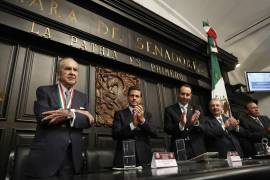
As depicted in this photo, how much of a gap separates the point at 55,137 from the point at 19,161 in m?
0.45

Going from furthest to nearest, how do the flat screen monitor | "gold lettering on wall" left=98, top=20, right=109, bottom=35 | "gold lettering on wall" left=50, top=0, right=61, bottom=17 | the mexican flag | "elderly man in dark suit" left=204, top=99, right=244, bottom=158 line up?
the flat screen monitor, the mexican flag, "gold lettering on wall" left=98, top=20, right=109, bottom=35, "gold lettering on wall" left=50, top=0, right=61, bottom=17, "elderly man in dark suit" left=204, top=99, right=244, bottom=158

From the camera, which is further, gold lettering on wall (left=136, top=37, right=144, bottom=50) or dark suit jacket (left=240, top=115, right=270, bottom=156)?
gold lettering on wall (left=136, top=37, right=144, bottom=50)

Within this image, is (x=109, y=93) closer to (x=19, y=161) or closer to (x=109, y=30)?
(x=109, y=30)

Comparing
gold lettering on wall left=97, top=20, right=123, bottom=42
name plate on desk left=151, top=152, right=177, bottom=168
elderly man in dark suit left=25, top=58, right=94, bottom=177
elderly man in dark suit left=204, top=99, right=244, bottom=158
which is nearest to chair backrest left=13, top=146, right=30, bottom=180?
elderly man in dark suit left=25, top=58, right=94, bottom=177

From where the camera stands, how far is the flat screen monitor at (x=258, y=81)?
224 inches

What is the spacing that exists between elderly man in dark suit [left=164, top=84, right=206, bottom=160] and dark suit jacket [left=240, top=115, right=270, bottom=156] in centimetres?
123

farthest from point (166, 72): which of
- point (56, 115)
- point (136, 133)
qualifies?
point (56, 115)

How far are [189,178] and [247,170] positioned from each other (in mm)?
353

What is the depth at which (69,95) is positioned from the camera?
162 centimetres

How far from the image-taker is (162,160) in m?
1.05

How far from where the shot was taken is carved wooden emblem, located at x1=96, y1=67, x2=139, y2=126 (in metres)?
2.99

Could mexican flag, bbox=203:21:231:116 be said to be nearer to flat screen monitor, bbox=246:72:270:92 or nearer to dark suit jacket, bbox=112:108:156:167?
flat screen monitor, bbox=246:72:270:92

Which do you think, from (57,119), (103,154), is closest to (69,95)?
(57,119)

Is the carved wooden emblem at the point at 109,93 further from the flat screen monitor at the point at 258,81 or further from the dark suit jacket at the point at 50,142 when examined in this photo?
the flat screen monitor at the point at 258,81
